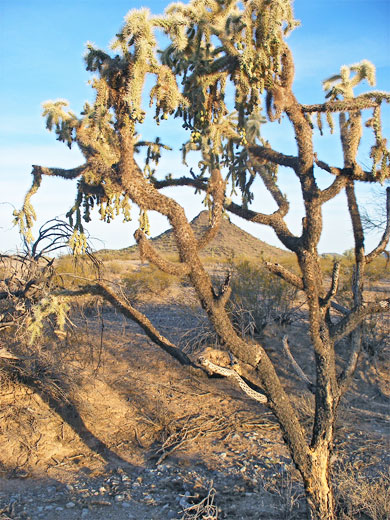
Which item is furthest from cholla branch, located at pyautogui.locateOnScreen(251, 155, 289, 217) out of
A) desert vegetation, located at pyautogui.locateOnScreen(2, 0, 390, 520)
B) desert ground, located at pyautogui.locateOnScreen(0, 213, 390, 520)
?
desert ground, located at pyautogui.locateOnScreen(0, 213, 390, 520)

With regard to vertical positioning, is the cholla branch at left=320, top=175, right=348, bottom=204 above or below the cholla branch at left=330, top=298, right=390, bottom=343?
above

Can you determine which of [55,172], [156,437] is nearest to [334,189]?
[55,172]

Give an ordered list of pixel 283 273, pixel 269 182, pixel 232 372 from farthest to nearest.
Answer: pixel 269 182
pixel 283 273
pixel 232 372

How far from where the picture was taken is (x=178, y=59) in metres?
4.62

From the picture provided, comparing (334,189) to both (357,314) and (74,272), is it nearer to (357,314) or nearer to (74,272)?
(357,314)

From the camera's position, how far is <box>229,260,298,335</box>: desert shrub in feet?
34.4

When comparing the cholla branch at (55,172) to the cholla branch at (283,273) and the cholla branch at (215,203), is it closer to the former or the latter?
the cholla branch at (215,203)

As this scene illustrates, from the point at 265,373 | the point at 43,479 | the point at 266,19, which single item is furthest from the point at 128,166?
the point at 43,479

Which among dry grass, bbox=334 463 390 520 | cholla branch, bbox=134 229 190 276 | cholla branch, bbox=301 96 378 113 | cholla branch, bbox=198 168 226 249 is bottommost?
dry grass, bbox=334 463 390 520

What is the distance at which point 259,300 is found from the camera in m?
11.5

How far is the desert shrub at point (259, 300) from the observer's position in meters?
10.5

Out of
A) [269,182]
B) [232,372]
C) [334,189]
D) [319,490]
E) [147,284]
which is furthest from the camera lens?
[147,284]

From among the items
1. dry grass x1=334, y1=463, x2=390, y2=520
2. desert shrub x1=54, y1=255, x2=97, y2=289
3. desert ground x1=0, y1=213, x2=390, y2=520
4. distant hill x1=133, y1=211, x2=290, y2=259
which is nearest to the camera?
dry grass x1=334, y1=463, x2=390, y2=520

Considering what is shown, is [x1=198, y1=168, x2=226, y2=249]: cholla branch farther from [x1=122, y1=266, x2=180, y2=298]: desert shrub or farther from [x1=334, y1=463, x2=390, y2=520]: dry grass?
[x1=122, y1=266, x2=180, y2=298]: desert shrub
